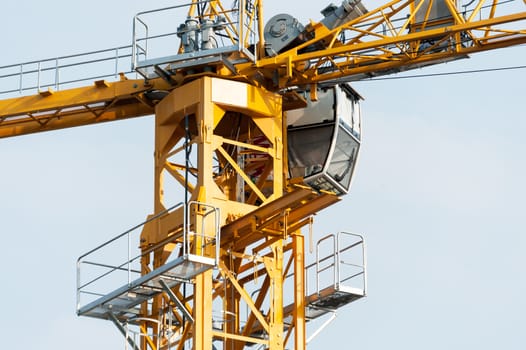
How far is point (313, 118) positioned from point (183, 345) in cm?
683

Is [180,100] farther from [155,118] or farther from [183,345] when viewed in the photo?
[183,345]

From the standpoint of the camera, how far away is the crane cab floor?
38688 millimetres

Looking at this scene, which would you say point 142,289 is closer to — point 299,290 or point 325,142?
point 299,290

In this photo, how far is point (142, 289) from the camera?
3991 cm

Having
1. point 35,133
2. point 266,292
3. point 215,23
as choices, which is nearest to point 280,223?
point 266,292

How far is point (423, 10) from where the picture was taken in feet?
141

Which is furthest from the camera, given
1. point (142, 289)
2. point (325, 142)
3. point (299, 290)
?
point (325, 142)

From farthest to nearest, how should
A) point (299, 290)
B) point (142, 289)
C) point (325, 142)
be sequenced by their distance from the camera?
point (325, 142) < point (299, 290) < point (142, 289)

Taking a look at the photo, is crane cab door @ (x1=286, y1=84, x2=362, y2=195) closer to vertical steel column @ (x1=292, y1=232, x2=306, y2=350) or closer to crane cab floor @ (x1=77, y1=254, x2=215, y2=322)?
vertical steel column @ (x1=292, y1=232, x2=306, y2=350)

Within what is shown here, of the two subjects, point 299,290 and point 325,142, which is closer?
point 299,290

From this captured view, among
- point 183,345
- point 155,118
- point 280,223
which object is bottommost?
point 183,345

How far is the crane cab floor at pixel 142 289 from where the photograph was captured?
38688 millimetres

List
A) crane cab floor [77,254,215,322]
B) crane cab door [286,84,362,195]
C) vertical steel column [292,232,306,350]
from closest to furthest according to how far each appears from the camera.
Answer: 1. crane cab floor [77,254,215,322]
2. vertical steel column [292,232,306,350]
3. crane cab door [286,84,362,195]

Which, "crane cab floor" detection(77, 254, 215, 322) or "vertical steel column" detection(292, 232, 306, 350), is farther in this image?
"vertical steel column" detection(292, 232, 306, 350)
